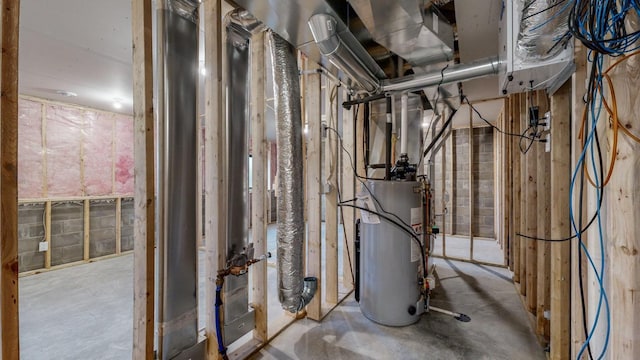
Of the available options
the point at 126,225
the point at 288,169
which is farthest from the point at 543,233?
the point at 126,225

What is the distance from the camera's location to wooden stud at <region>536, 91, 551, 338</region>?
192cm

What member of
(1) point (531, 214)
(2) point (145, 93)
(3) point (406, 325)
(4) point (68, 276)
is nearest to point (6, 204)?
(2) point (145, 93)

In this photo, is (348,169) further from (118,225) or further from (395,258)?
(118,225)

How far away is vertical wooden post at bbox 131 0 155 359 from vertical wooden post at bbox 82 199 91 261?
388 cm

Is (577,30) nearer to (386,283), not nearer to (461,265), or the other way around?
(386,283)

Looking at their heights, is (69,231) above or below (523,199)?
below

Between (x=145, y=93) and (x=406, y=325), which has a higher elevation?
(x=145, y=93)

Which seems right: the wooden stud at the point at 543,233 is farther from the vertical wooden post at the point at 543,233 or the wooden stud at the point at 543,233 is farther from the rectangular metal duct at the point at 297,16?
the rectangular metal duct at the point at 297,16

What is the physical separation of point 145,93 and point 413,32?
60.9 inches

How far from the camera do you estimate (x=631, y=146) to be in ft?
3.43

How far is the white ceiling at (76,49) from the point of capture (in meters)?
1.84

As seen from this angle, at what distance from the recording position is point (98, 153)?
13.9 ft

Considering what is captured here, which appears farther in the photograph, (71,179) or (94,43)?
(71,179)

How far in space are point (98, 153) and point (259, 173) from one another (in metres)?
3.94
